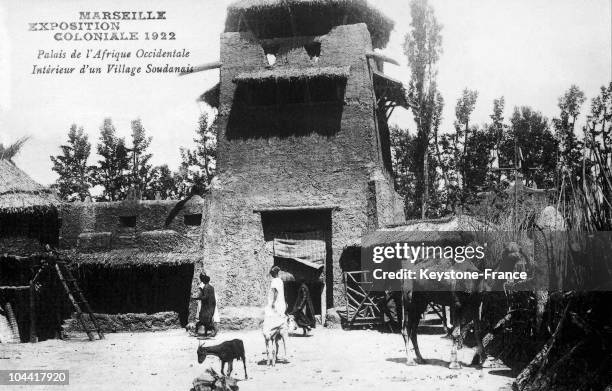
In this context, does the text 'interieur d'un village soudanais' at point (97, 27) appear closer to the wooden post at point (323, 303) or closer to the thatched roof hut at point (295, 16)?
the thatched roof hut at point (295, 16)

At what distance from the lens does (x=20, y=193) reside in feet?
59.4

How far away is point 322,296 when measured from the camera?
720 inches

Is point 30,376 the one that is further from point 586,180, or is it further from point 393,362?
point 586,180

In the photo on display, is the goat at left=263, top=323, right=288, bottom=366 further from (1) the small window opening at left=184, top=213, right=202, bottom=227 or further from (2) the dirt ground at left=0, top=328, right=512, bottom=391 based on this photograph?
(1) the small window opening at left=184, top=213, right=202, bottom=227

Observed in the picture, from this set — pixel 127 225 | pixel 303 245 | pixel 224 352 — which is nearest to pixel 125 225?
pixel 127 225

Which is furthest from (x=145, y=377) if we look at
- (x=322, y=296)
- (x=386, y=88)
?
(x=386, y=88)

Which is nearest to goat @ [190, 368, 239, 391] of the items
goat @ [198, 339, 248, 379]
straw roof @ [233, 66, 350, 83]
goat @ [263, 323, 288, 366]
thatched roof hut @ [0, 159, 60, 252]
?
goat @ [198, 339, 248, 379]

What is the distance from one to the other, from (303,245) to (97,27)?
9844mm

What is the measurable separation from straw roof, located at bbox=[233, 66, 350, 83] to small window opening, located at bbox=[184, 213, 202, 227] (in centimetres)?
491

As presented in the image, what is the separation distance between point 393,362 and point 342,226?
8.09 m

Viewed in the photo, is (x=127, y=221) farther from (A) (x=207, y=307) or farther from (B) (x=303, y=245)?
(A) (x=207, y=307)

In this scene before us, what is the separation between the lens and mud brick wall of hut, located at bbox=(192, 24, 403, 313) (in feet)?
58.1

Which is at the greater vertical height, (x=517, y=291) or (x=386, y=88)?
(x=386, y=88)

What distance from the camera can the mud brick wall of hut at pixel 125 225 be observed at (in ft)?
63.2
